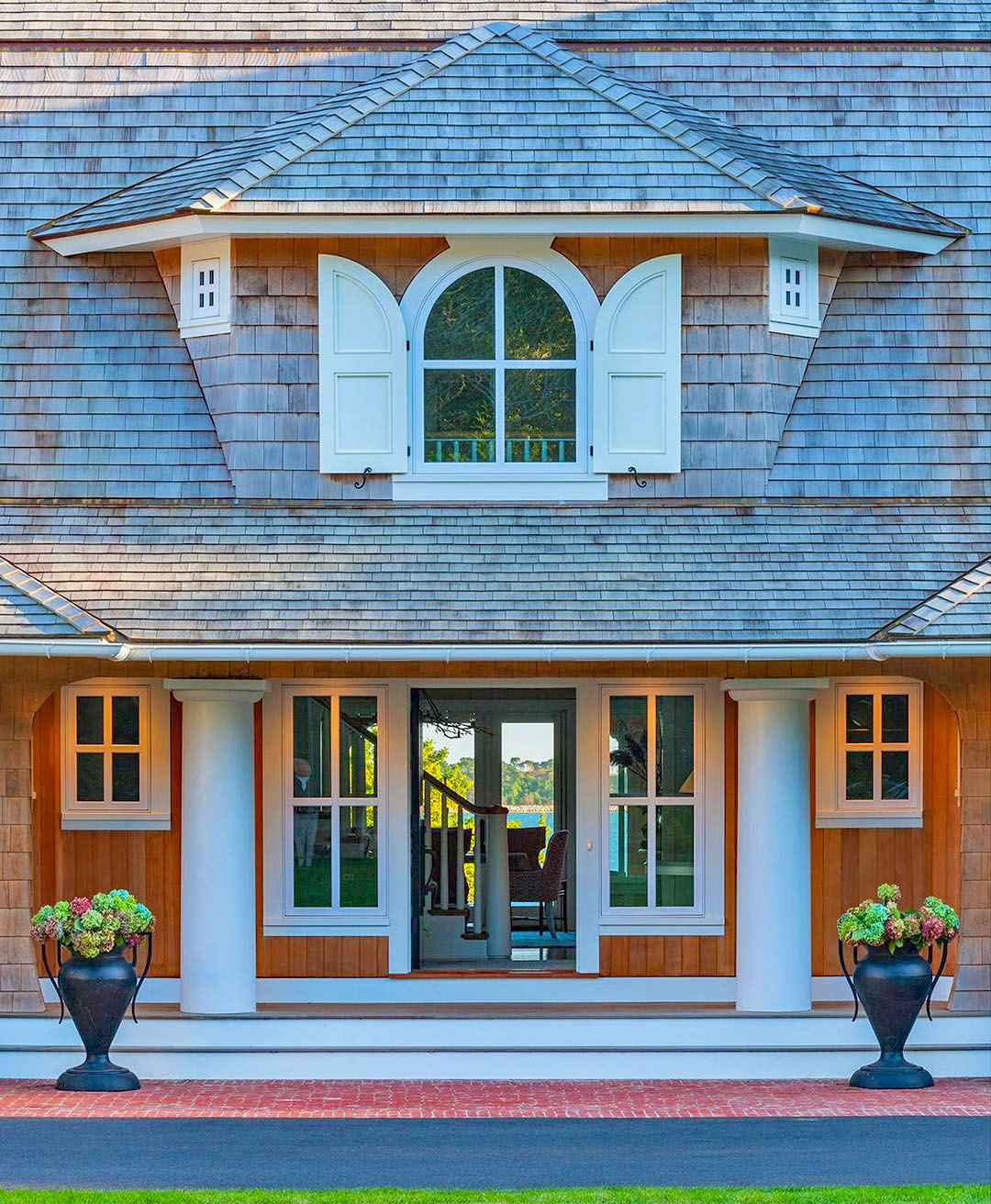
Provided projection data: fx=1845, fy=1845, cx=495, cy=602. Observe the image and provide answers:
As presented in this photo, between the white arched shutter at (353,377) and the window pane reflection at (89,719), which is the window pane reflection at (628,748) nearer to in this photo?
the white arched shutter at (353,377)

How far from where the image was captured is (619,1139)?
10.2 meters

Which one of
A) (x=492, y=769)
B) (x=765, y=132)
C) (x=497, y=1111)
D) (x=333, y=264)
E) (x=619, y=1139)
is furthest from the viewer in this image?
(x=492, y=769)

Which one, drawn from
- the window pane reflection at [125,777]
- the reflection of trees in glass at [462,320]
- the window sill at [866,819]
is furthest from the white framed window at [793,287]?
the window pane reflection at [125,777]

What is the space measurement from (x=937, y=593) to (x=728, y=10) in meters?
5.59

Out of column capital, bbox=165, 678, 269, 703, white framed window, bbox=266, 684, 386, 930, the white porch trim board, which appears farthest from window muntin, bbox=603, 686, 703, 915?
column capital, bbox=165, 678, 269, 703

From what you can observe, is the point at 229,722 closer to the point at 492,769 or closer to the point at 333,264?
Answer: the point at 333,264

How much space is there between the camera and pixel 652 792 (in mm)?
13328

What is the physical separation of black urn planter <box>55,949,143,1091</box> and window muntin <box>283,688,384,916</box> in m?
1.88

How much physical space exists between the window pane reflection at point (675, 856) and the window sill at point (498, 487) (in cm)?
237

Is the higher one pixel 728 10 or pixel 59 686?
pixel 728 10

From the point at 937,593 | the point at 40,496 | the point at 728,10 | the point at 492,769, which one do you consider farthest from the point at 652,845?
the point at 728,10

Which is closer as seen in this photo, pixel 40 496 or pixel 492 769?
pixel 40 496

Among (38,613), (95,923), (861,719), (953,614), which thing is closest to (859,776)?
(861,719)

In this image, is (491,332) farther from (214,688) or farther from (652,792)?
(652,792)
